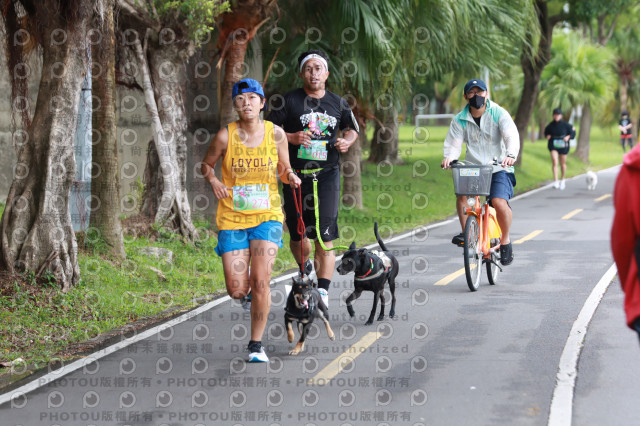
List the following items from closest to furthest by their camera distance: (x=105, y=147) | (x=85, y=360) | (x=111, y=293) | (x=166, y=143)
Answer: (x=85, y=360) → (x=111, y=293) → (x=105, y=147) → (x=166, y=143)

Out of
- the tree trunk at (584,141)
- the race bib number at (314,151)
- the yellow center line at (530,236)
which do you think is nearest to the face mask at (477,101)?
the race bib number at (314,151)

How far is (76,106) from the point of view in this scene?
9.94 meters

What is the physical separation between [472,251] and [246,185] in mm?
3943

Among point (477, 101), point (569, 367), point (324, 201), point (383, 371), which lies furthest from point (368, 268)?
point (477, 101)

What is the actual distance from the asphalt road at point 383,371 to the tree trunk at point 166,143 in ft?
12.6

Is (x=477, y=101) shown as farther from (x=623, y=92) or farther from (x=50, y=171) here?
(x=623, y=92)

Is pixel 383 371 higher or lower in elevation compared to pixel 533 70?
lower

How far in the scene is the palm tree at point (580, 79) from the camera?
139ft

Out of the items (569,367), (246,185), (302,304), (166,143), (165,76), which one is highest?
(165,76)

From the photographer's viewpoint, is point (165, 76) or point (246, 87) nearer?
point (246, 87)

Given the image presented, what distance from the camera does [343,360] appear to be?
709 cm

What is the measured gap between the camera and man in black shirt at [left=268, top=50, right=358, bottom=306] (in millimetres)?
8242

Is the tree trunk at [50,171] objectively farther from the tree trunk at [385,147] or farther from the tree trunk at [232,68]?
the tree trunk at [385,147]

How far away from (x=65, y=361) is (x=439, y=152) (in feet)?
101
